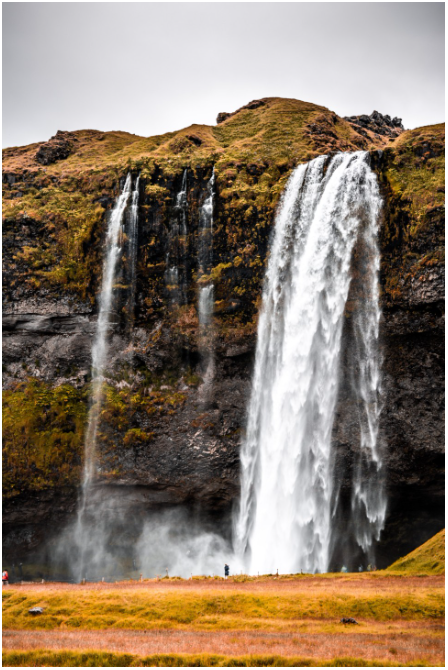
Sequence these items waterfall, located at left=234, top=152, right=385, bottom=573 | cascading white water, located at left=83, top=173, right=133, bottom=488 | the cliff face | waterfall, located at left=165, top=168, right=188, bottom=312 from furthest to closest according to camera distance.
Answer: waterfall, located at left=165, top=168, right=188, bottom=312, cascading white water, located at left=83, top=173, right=133, bottom=488, waterfall, located at left=234, top=152, right=385, bottom=573, the cliff face

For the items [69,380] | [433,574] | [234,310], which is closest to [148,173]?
[234,310]

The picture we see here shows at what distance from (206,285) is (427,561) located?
28.9 m

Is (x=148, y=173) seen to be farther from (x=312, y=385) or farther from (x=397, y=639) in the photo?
(x=397, y=639)

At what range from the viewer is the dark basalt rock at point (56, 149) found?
65.7m

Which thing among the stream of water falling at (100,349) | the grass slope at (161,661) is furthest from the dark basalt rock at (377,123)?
the grass slope at (161,661)

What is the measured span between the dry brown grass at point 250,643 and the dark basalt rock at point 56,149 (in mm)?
56433

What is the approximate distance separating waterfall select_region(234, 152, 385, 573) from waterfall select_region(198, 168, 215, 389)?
183 inches

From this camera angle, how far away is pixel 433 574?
3150 centimetres

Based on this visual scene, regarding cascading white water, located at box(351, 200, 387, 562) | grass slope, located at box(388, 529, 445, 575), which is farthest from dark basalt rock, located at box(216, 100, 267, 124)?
grass slope, located at box(388, 529, 445, 575)

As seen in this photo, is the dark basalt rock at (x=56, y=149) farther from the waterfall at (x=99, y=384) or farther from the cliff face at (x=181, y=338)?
the waterfall at (x=99, y=384)

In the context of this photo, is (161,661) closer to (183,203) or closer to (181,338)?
(181,338)

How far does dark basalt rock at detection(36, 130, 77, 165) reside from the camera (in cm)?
6569

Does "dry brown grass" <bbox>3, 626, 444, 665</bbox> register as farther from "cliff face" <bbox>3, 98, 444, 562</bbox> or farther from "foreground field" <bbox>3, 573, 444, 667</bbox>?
"cliff face" <bbox>3, 98, 444, 562</bbox>

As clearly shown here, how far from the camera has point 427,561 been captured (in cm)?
3359
